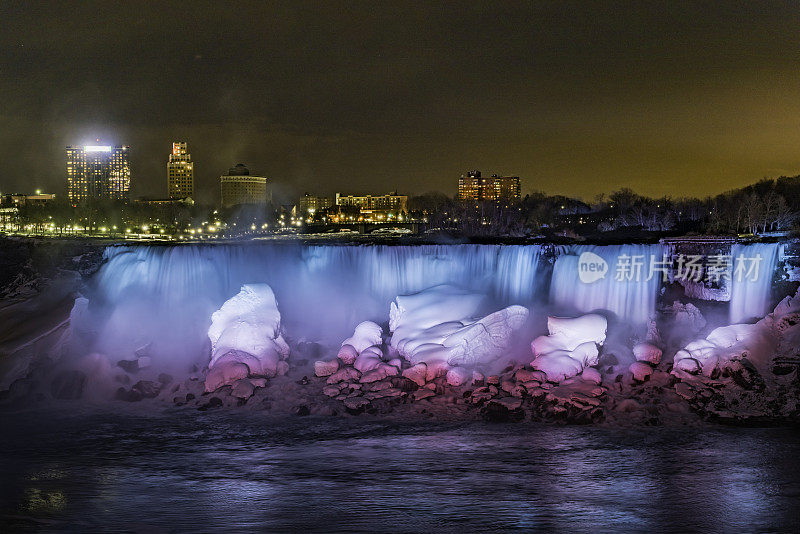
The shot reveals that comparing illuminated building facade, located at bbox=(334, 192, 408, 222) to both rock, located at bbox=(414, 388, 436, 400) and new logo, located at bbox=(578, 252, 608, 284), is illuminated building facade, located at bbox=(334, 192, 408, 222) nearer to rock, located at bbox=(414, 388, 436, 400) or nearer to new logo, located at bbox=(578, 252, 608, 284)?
new logo, located at bbox=(578, 252, 608, 284)

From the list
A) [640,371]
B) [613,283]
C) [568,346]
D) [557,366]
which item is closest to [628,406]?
[640,371]

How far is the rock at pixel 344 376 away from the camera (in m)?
22.8

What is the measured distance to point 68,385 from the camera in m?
23.0

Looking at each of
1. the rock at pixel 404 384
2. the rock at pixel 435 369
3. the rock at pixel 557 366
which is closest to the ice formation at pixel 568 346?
the rock at pixel 557 366

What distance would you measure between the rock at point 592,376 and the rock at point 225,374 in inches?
391

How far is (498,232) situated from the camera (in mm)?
76438

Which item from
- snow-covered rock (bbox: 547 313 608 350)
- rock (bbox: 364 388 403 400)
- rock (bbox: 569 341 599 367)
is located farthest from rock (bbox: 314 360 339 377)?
rock (bbox: 569 341 599 367)

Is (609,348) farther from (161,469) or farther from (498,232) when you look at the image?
(498,232)

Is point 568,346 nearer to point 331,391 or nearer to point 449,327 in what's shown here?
point 449,327

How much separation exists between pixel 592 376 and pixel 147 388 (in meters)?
12.9

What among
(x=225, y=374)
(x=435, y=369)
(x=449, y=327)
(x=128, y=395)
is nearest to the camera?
(x=128, y=395)

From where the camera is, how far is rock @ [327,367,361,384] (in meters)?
22.8

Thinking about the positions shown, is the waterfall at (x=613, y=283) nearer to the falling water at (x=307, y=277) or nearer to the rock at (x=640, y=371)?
the falling water at (x=307, y=277)

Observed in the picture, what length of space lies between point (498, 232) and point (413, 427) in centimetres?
5835
